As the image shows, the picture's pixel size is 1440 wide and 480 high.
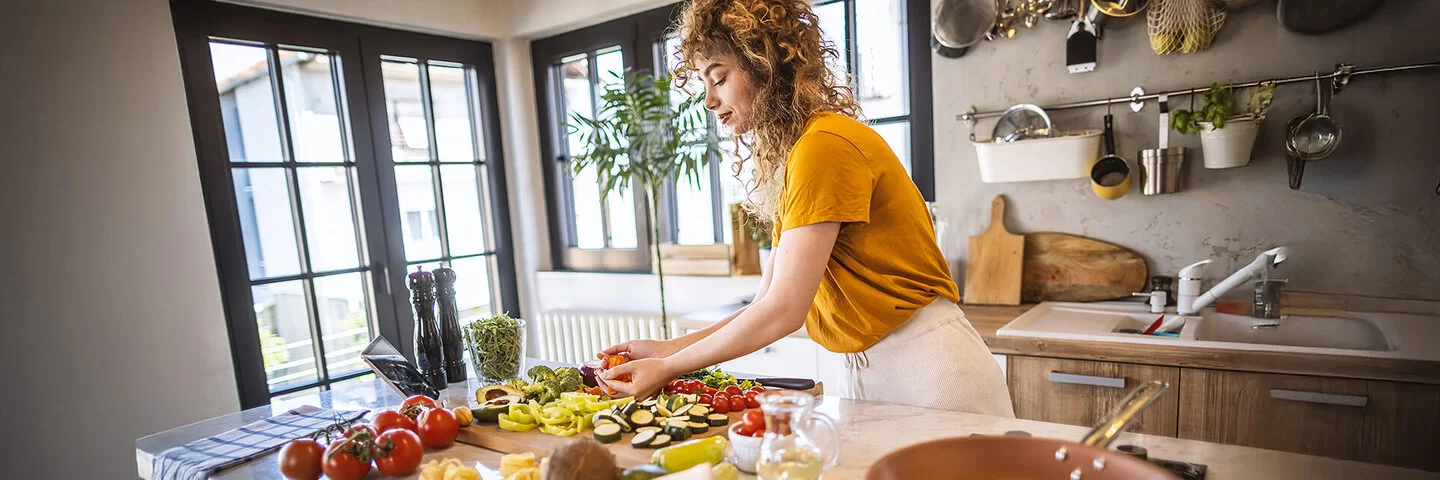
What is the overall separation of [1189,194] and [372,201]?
127 inches

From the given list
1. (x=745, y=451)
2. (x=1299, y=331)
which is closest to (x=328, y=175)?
(x=745, y=451)

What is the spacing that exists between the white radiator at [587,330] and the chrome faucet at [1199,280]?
2013 mm

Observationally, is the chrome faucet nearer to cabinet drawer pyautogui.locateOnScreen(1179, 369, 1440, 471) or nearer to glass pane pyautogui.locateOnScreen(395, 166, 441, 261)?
cabinet drawer pyautogui.locateOnScreen(1179, 369, 1440, 471)

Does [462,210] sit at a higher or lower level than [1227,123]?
lower

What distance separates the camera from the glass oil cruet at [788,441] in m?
0.82

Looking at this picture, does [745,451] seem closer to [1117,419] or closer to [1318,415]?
[1117,419]

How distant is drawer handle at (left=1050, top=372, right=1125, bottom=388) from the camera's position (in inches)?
69.1

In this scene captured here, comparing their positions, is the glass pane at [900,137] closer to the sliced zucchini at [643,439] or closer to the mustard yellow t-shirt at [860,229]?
the mustard yellow t-shirt at [860,229]

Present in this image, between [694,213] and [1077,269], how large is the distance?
1.74 metres

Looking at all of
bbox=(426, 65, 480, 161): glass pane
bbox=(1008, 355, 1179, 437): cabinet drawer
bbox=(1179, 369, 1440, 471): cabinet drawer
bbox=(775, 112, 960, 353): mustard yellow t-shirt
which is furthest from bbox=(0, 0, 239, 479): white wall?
bbox=(1179, 369, 1440, 471): cabinet drawer

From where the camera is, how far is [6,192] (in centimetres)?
215

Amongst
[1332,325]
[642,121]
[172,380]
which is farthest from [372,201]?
[1332,325]

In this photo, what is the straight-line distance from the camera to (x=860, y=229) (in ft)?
4.22

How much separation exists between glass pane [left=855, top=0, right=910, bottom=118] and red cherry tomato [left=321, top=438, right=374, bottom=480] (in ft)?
7.66
